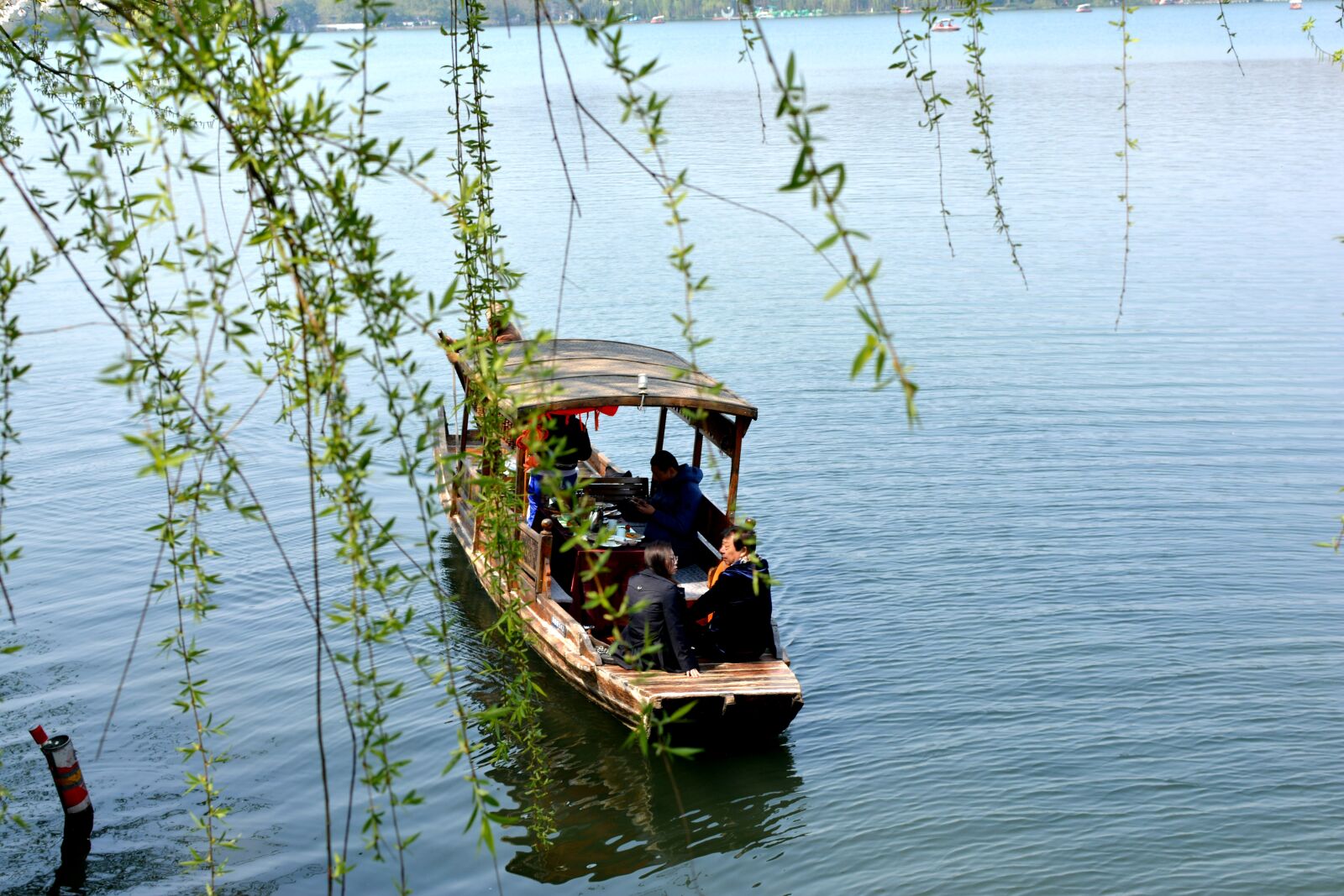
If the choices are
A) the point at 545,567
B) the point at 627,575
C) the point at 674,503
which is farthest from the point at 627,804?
the point at 674,503

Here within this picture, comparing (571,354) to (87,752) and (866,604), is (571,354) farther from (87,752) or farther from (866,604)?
(87,752)

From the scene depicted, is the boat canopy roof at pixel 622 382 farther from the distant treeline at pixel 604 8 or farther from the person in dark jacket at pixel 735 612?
the distant treeline at pixel 604 8

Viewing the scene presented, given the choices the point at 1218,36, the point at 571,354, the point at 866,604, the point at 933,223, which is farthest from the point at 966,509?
the point at 1218,36

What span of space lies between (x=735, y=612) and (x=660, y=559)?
897mm

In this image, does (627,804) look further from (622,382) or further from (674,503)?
(622,382)

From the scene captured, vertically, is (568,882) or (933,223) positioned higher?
(933,223)

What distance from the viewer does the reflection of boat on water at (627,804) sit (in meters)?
9.63

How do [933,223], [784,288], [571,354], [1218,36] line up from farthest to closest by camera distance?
1. [1218,36]
2. [933,223]
3. [784,288]
4. [571,354]

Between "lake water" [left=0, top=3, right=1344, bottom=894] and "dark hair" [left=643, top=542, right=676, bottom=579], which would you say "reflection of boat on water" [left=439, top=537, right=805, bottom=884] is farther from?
"dark hair" [left=643, top=542, right=676, bottom=579]

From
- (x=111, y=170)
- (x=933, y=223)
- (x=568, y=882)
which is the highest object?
(x=111, y=170)

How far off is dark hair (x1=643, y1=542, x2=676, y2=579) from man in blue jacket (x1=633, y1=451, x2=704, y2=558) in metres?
1.51

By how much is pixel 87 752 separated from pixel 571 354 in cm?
532

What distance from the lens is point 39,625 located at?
1395 cm

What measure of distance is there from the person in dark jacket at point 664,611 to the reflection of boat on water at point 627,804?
2.60 feet
